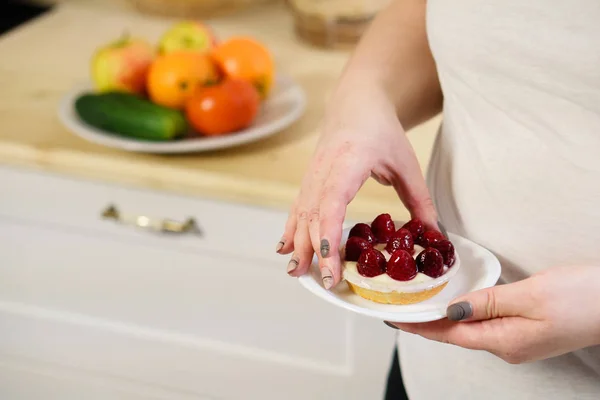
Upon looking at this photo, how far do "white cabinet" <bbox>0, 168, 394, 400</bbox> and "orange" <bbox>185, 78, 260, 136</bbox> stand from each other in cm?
11

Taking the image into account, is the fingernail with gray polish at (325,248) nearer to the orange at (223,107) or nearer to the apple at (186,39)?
the orange at (223,107)

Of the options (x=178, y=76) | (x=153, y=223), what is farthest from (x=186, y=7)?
(x=153, y=223)

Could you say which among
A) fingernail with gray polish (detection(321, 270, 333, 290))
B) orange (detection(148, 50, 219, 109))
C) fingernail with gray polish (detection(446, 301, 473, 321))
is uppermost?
fingernail with gray polish (detection(446, 301, 473, 321))

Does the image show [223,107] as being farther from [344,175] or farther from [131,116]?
[344,175]

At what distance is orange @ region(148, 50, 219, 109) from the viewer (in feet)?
3.36

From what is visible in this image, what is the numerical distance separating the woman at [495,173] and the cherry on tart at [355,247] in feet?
0.12

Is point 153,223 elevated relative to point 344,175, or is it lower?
lower

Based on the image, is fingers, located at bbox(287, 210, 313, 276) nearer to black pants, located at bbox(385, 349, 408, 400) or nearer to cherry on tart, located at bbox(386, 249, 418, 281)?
cherry on tart, located at bbox(386, 249, 418, 281)

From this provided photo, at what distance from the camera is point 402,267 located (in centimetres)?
58

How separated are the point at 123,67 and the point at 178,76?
0.10 metres

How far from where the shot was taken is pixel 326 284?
554 millimetres

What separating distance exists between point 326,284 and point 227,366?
2.03 ft

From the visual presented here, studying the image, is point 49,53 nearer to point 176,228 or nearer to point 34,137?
point 34,137

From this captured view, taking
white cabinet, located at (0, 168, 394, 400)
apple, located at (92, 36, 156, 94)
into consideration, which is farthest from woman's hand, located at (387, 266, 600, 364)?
apple, located at (92, 36, 156, 94)
